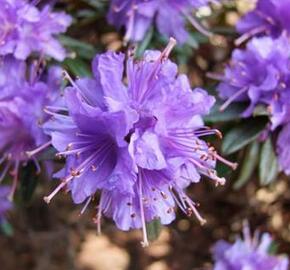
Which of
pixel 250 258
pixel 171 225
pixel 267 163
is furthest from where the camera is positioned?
pixel 171 225

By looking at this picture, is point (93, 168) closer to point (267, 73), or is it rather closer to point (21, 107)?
point (21, 107)

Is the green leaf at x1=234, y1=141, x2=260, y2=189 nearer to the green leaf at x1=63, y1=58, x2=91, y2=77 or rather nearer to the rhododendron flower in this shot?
the rhododendron flower

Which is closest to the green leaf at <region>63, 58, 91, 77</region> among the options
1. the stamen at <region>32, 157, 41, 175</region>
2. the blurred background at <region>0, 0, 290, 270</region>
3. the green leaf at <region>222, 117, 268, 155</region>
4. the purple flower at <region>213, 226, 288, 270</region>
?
the blurred background at <region>0, 0, 290, 270</region>

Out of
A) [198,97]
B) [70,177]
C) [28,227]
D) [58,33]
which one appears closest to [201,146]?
[198,97]

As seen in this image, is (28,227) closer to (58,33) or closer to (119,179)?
(58,33)

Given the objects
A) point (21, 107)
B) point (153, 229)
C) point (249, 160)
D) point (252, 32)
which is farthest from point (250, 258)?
point (21, 107)

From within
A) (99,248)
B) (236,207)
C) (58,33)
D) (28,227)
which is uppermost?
(58,33)
